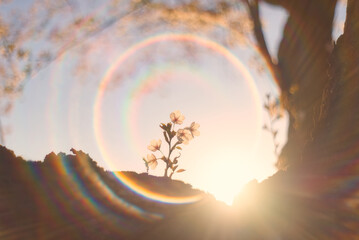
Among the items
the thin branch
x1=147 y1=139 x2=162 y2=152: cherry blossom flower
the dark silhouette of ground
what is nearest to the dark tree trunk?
the thin branch

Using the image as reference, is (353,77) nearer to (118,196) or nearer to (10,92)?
(118,196)

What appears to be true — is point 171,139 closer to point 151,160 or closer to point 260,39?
point 151,160

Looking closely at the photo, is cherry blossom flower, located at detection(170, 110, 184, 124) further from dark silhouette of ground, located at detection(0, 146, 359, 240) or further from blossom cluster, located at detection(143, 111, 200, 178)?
dark silhouette of ground, located at detection(0, 146, 359, 240)

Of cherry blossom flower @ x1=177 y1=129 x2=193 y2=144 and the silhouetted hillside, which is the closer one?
the silhouetted hillside

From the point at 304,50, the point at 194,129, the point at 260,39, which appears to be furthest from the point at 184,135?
the point at 260,39

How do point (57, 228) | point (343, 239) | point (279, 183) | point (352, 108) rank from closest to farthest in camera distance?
point (57, 228) → point (343, 239) → point (279, 183) → point (352, 108)

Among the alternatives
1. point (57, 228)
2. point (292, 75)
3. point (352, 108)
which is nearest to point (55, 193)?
point (57, 228)
